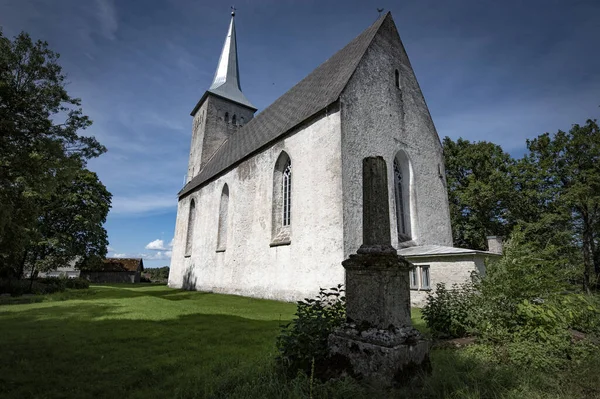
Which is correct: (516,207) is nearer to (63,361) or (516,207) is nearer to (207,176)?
(207,176)

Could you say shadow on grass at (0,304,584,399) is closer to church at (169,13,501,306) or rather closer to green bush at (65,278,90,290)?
church at (169,13,501,306)

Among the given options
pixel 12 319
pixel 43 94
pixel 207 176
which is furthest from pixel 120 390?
pixel 207 176

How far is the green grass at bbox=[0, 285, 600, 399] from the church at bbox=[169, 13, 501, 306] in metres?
4.59

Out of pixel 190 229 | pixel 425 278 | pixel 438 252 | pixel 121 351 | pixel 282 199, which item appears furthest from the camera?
pixel 190 229

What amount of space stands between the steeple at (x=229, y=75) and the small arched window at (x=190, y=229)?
1093cm

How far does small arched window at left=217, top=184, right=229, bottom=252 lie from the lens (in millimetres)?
18320

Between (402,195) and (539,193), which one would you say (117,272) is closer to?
(402,195)

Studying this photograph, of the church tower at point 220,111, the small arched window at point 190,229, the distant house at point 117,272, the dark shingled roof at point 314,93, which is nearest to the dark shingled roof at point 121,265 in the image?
the distant house at point 117,272

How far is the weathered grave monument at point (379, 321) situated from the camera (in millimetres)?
3246

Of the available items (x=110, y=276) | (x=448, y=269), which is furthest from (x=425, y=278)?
(x=110, y=276)

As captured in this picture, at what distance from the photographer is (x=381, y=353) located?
3.24m

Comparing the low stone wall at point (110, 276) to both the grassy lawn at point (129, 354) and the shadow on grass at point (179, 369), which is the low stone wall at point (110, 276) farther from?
the shadow on grass at point (179, 369)

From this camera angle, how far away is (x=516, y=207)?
2098 centimetres

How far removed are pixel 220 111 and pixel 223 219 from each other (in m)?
13.1
